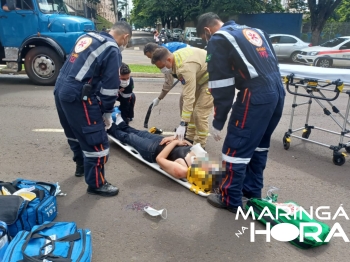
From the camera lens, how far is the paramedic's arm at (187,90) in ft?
13.1

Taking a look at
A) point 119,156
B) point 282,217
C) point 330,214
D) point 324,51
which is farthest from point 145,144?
point 324,51

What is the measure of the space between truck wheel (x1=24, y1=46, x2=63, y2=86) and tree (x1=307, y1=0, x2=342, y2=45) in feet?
61.4

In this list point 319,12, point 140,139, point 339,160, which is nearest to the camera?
point 140,139

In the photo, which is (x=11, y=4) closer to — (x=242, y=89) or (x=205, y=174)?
(x=205, y=174)

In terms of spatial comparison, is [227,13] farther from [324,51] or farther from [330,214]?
[330,214]

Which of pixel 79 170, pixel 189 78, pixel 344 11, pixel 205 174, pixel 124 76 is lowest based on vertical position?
pixel 79 170

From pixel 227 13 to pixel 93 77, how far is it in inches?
1017

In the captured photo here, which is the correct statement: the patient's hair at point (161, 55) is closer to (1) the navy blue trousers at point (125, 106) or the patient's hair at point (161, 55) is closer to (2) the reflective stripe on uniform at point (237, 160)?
(1) the navy blue trousers at point (125, 106)

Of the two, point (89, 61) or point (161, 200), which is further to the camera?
point (161, 200)

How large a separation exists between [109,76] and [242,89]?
3.87 ft

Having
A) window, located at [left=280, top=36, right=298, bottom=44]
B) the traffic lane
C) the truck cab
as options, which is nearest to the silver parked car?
window, located at [left=280, top=36, right=298, bottom=44]

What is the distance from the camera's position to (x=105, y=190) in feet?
11.3

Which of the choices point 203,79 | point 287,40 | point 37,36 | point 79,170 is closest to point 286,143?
point 203,79

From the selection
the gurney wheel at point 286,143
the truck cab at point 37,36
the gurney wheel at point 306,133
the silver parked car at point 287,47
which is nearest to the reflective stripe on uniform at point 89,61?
the gurney wheel at point 286,143
